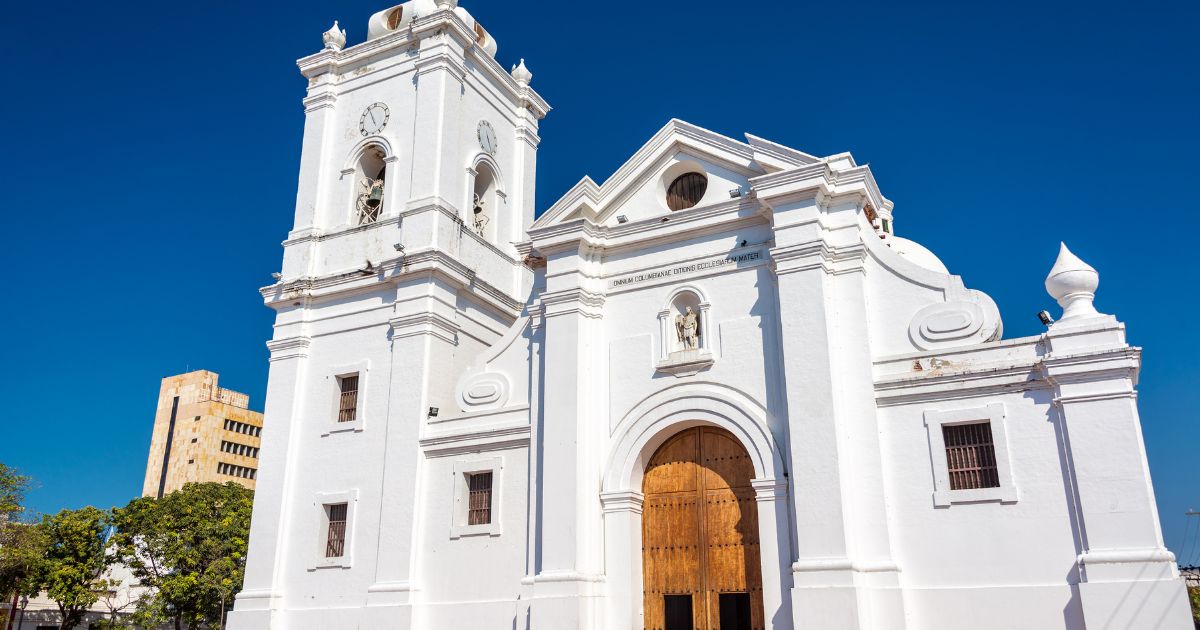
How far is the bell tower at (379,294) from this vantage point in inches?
736

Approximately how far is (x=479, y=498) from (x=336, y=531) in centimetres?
340

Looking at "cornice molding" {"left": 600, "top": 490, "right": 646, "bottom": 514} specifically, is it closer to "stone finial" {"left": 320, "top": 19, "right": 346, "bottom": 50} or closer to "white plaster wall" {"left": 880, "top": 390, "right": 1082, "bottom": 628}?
"white plaster wall" {"left": 880, "top": 390, "right": 1082, "bottom": 628}

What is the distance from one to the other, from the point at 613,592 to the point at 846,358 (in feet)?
18.3

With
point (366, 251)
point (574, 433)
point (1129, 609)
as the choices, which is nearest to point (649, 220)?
point (574, 433)

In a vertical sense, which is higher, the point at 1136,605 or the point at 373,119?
the point at 373,119

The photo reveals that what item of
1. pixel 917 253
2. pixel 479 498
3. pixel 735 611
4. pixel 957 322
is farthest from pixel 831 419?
pixel 917 253

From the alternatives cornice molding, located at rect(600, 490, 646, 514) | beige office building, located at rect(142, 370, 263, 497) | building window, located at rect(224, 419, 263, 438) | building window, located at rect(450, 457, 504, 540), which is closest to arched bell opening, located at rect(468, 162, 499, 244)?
building window, located at rect(450, 457, 504, 540)

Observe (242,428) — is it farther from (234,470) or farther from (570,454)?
(570,454)

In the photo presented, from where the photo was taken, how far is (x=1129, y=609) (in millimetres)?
12523

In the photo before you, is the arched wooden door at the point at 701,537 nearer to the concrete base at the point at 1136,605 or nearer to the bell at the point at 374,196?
the concrete base at the point at 1136,605

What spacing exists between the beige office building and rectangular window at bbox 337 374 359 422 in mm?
61307

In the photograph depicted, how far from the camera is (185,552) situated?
31.2m

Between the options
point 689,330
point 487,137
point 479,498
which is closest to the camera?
point 689,330

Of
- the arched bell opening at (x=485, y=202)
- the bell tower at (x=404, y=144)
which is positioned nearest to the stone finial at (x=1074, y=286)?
the bell tower at (x=404, y=144)
